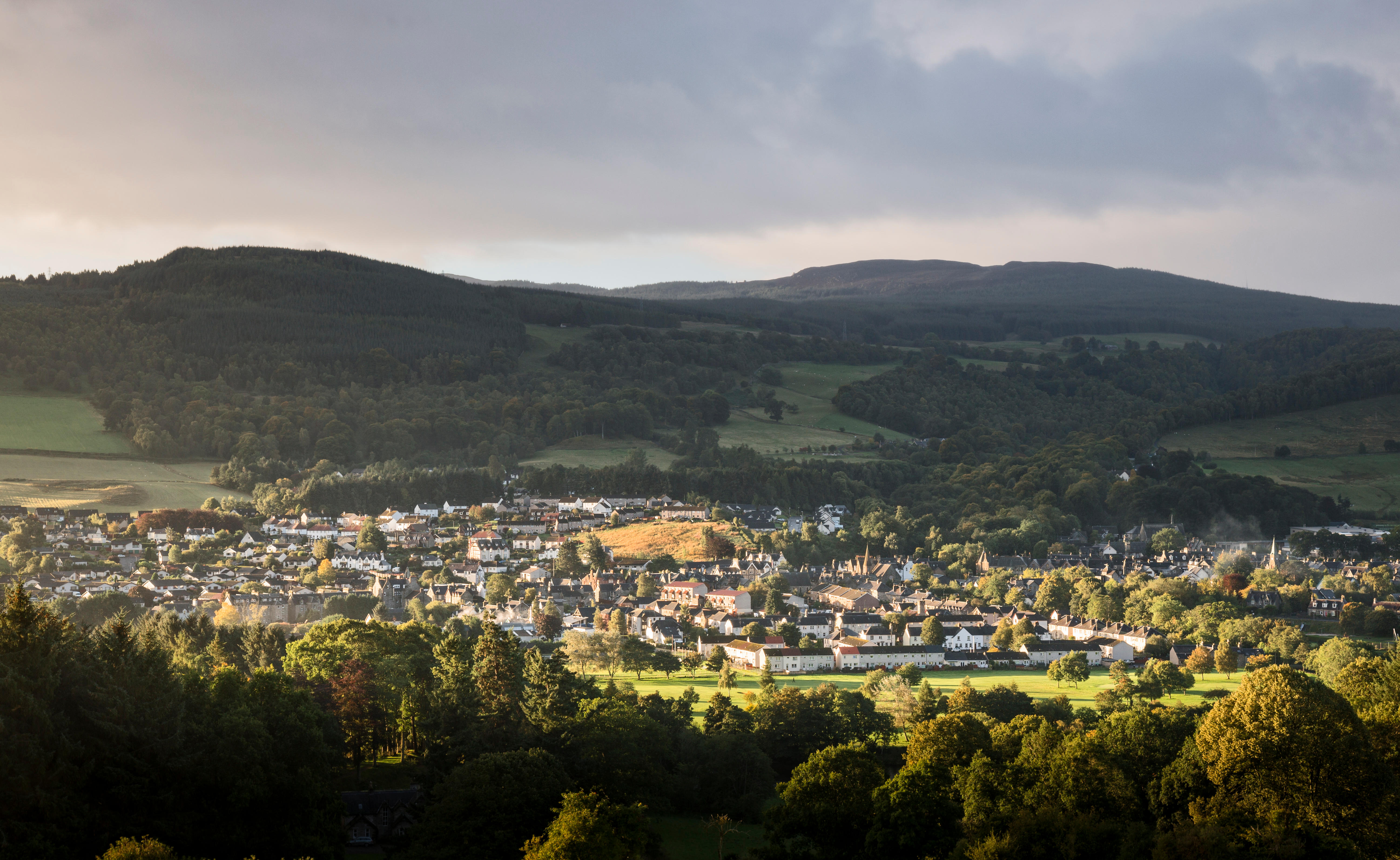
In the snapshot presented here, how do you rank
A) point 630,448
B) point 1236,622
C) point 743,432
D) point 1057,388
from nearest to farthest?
point 1236,622, point 630,448, point 743,432, point 1057,388

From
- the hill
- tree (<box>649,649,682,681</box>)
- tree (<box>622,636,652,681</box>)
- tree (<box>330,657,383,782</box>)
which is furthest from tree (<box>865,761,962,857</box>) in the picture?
the hill

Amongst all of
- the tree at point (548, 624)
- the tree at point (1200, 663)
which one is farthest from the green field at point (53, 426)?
the tree at point (1200, 663)

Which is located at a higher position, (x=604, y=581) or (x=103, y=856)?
(x=103, y=856)

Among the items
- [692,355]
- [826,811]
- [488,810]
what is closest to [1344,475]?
[692,355]

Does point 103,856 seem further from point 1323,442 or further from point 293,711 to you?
point 1323,442

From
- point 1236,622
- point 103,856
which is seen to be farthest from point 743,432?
point 103,856

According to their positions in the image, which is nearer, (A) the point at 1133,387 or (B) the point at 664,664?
(B) the point at 664,664

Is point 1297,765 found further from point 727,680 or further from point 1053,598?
point 1053,598

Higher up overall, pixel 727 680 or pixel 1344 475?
pixel 1344 475
